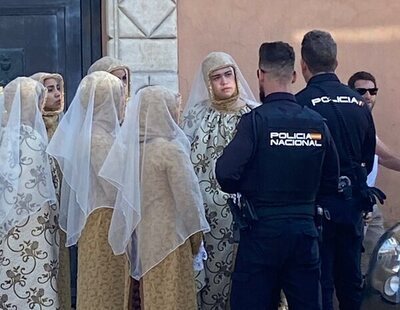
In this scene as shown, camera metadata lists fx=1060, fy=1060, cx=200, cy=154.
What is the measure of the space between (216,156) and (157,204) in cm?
101

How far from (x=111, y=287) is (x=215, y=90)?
1.55 m

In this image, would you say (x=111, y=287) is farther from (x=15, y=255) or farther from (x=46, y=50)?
(x=46, y=50)

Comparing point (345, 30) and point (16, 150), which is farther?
point (345, 30)

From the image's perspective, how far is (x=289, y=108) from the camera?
5422mm

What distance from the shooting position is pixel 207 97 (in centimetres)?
689

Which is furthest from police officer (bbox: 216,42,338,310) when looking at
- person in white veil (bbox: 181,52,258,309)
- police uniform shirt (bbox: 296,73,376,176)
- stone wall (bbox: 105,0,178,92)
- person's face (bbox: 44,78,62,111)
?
stone wall (bbox: 105,0,178,92)

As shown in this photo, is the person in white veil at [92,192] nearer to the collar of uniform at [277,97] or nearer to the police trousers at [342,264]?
the collar of uniform at [277,97]

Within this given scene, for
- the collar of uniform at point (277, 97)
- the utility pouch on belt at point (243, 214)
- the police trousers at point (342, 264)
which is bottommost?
the police trousers at point (342, 264)

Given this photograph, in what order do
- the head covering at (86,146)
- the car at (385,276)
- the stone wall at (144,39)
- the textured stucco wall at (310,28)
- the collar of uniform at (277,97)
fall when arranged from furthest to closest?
the textured stucco wall at (310,28) → the stone wall at (144,39) → the head covering at (86,146) → the collar of uniform at (277,97) → the car at (385,276)

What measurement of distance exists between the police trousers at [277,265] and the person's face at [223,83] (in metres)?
1.47

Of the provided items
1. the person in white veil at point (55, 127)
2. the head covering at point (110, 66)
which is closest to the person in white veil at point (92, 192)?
the person in white veil at point (55, 127)

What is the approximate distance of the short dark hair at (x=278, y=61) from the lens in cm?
548

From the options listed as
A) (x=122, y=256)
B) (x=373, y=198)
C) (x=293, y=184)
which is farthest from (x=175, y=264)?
(x=373, y=198)

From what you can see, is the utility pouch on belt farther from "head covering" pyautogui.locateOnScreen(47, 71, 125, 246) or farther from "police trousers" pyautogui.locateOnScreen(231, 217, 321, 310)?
"head covering" pyautogui.locateOnScreen(47, 71, 125, 246)
